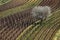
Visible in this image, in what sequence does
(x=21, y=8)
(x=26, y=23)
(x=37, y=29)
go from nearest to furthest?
(x=37, y=29)
(x=26, y=23)
(x=21, y=8)

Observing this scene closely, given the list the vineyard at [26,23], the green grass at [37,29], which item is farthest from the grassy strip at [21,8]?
the green grass at [37,29]

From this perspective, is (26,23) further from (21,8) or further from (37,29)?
(21,8)

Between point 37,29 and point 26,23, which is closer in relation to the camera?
point 37,29

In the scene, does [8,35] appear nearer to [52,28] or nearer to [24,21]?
[24,21]

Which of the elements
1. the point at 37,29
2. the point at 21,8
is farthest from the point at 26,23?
the point at 21,8

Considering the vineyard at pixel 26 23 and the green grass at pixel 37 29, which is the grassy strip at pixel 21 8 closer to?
the vineyard at pixel 26 23

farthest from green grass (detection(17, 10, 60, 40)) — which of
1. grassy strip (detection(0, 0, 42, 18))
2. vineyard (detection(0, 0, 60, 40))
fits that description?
grassy strip (detection(0, 0, 42, 18))

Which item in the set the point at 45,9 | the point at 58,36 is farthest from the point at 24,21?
the point at 58,36

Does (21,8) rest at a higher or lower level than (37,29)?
lower
